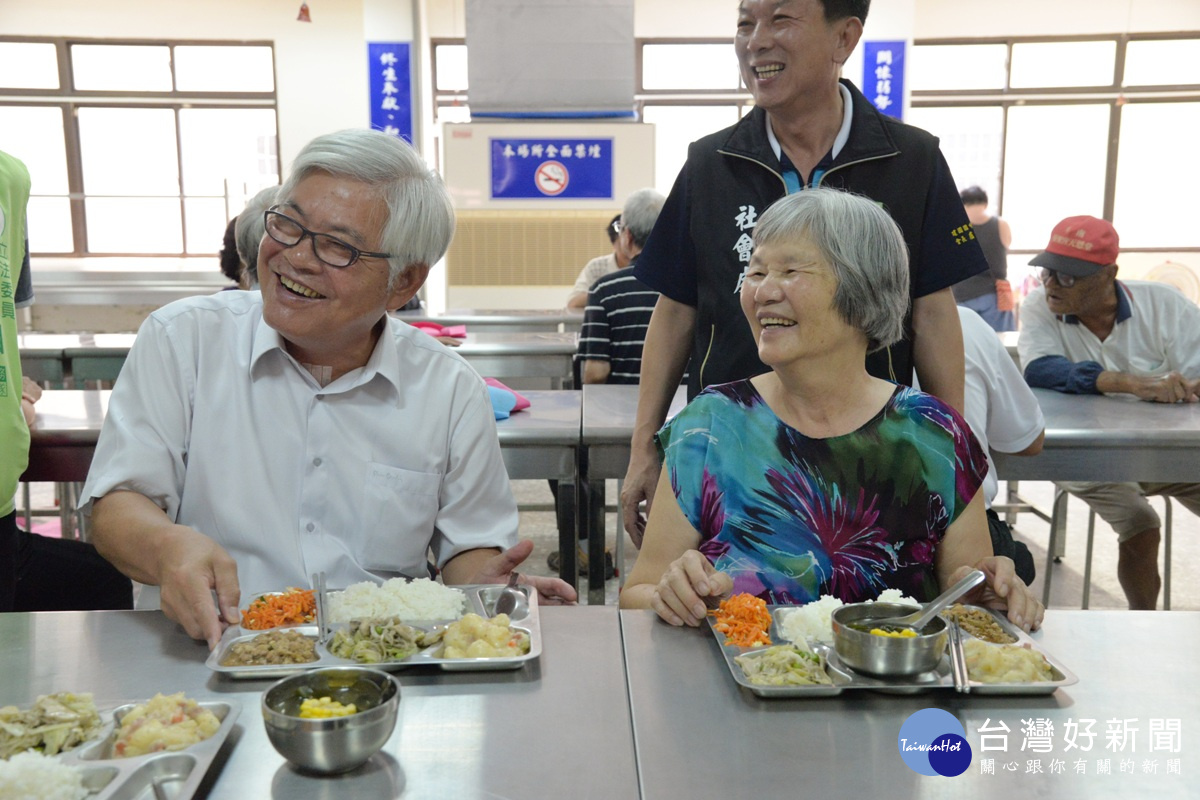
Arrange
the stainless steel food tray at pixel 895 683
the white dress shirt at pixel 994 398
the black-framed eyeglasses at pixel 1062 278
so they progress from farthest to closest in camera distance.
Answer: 1. the black-framed eyeglasses at pixel 1062 278
2. the white dress shirt at pixel 994 398
3. the stainless steel food tray at pixel 895 683

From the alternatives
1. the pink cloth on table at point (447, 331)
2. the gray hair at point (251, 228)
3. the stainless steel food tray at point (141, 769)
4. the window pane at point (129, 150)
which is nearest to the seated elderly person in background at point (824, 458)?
the stainless steel food tray at point (141, 769)

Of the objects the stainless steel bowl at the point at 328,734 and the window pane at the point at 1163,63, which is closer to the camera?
the stainless steel bowl at the point at 328,734

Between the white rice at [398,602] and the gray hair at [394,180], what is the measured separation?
50 centimetres

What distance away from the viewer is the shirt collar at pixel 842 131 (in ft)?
6.38

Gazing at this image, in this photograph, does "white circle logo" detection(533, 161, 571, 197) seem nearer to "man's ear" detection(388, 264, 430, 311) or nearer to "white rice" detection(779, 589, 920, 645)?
"man's ear" detection(388, 264, 430, 311)

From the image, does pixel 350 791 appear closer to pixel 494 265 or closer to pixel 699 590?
pixel 699 590

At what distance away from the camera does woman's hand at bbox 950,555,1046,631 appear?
126 centimetres

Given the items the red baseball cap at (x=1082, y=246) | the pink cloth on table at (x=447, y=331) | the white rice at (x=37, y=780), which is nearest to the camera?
the white rice at (x=37, y=780)

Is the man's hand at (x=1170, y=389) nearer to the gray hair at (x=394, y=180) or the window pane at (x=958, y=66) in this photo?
the gray hair at (x=394, y=180)

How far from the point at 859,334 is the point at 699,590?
535 mm

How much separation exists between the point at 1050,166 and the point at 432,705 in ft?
33.0

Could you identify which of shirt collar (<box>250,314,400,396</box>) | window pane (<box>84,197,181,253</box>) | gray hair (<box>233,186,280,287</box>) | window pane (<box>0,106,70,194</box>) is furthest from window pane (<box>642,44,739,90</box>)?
shirt collar (<box>250,314,400,396</box>)

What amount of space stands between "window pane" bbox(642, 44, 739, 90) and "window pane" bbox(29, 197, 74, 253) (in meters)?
6.02

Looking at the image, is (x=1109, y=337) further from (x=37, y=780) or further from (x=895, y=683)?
(x=37, y=780)
